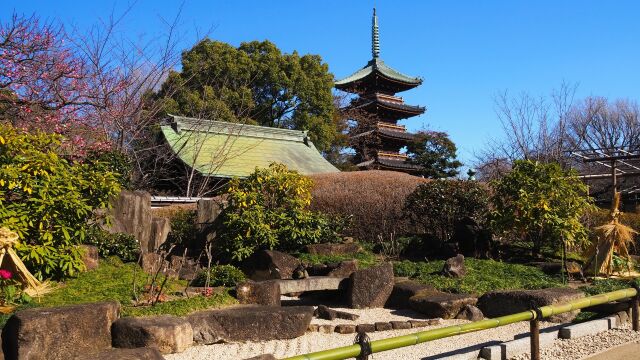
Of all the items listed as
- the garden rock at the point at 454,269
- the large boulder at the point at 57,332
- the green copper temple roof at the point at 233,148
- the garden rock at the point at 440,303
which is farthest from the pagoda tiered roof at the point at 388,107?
the large boulder at the point at 57,332

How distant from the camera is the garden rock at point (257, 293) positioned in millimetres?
7601

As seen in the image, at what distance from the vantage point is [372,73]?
35.1m

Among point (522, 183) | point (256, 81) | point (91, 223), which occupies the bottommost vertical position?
point (91, 223)

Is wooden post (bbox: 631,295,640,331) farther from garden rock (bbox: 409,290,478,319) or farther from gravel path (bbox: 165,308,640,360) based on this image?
garden rock (bbox: 409,290,478,319)

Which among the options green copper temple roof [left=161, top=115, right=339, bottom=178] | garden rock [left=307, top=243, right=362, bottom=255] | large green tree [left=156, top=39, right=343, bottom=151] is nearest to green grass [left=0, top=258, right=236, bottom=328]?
garden rock [left=307, top=243, right=362, bottom=255]

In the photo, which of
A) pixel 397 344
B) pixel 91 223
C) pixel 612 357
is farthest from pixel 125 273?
pixel 612 357

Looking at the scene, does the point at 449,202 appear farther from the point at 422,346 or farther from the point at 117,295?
the point at 117,295

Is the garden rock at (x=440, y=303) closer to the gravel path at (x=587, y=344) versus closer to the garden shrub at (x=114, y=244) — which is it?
the gravel path at (x=587, y=344)

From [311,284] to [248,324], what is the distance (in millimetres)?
2298

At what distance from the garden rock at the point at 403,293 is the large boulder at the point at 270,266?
5.80 ft

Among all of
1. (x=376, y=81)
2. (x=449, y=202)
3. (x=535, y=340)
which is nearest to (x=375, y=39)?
(x=376, y=81)

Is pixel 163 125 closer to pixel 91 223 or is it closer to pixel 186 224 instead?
pixel 186 224

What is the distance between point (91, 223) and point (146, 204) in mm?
1291

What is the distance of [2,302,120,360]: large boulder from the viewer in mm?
4957
